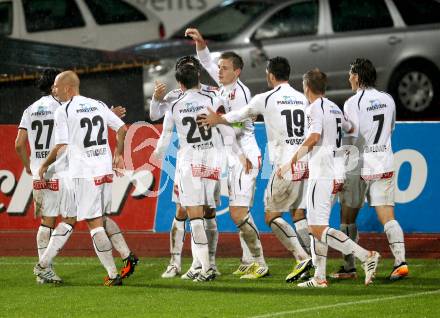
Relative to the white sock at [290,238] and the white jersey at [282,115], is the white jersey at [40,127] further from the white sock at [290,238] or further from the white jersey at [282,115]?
the white sock at [290,238]

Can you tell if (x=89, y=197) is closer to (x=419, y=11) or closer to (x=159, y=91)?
(x=159, y=91)

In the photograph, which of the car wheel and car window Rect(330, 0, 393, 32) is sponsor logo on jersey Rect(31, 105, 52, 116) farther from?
the car wheel

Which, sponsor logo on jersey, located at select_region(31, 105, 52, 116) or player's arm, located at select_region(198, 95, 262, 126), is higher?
sponsor logo on jersey, located at select_region(31, 105, 52, 116)

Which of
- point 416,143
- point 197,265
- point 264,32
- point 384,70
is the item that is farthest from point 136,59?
point 197,265

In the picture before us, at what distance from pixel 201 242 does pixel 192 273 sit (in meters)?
0.52

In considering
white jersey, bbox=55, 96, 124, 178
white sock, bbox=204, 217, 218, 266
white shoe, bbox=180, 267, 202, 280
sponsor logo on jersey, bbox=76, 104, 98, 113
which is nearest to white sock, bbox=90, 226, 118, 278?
white jersey, bbox=55, 96, 124, 178

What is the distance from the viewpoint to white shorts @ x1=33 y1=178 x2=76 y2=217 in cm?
1414

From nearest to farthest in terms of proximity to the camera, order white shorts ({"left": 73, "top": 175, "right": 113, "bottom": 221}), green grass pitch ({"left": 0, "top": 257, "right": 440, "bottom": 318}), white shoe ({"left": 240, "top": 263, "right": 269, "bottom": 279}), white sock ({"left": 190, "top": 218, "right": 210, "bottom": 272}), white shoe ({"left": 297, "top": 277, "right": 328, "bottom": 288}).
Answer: green grass pitch ({"left": 0, "top": 257, "right": 440, "bottom": 318}), white shoe ({"left": 297, "top": 277, "right": 328, "bottom": 288}), white shorts ({"left": 73, "top": 175, "right": 113, "bottom": 221}), white sock ({"left": 190, "top": 218, "right": 210, "bottom": 272}), white shoe ({"left": 240, "top": 263, "right": 269, "bottom": 279})

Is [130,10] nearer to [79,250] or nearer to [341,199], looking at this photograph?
[79,250]

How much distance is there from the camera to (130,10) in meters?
23.8

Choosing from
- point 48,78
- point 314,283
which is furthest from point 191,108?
point 314,283

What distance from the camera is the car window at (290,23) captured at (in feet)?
68.8

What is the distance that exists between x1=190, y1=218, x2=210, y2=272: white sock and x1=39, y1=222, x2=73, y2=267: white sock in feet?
4.31

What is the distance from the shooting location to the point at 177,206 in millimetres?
14258
